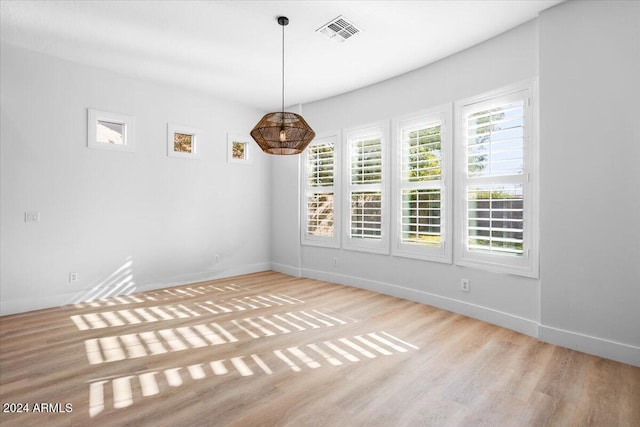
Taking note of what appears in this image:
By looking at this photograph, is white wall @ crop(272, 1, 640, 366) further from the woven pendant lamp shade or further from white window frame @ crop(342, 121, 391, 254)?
the woven pendant lamp shade

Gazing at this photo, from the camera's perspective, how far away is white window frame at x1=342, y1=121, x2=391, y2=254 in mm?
4422

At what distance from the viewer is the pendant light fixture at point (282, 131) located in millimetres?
2916

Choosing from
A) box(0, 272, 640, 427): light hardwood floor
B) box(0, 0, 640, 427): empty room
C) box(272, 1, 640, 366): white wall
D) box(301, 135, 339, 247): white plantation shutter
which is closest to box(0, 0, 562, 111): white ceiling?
box(0, 0, 640, 427): empty room

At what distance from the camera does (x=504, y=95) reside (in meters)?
3.23

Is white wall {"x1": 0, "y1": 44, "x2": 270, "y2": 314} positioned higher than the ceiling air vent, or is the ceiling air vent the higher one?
the ceiling air vent

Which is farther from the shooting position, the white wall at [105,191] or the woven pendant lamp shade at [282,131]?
the white wall at [105,191]

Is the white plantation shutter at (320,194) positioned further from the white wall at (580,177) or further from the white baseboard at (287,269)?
the white wall at (580,177)

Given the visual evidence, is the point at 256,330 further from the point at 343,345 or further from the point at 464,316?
the point at 464,316

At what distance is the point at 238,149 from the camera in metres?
5.77

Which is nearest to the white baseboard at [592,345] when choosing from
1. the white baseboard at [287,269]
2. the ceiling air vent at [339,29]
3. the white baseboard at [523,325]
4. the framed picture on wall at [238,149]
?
the white baseboard at [523,325]

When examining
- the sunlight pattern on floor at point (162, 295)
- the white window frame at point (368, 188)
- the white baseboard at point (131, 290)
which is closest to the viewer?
the white baseboard at point (131, 290)

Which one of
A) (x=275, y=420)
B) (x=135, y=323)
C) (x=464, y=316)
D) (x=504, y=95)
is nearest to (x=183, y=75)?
(x=135, y=323)

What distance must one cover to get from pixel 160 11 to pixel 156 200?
2.62 meters

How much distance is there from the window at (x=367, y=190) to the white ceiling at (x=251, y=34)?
819 millimetres
